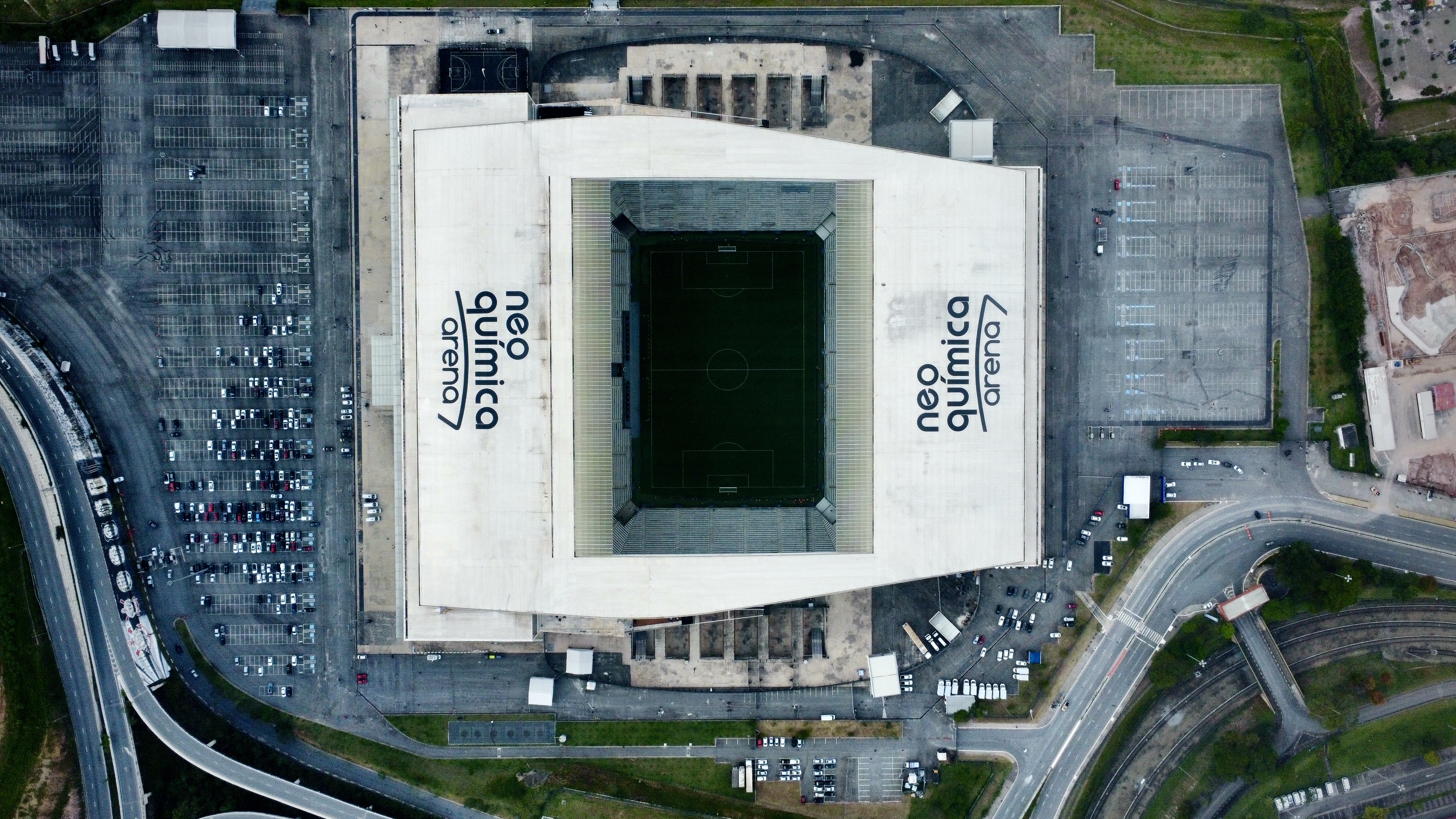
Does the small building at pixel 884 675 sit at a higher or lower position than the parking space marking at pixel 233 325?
lower

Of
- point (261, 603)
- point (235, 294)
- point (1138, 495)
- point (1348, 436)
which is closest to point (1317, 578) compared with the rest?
point (1348, 436)

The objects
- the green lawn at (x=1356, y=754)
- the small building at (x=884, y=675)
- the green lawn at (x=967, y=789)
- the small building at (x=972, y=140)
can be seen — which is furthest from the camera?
the green lawn at (x=1356, y=754)

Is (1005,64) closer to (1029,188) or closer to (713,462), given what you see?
(1029,188)

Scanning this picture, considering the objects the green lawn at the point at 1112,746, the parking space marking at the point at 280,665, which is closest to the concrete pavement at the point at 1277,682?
the green lawn at the point at 1112,746

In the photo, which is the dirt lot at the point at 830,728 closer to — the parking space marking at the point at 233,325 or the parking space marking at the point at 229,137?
the parking space marking at the point at 233,325

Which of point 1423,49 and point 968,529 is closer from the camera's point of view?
point 968,529

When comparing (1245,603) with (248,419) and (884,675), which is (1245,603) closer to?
(884,675)

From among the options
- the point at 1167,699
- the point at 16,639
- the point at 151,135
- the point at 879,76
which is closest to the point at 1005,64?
the point at 879,76
